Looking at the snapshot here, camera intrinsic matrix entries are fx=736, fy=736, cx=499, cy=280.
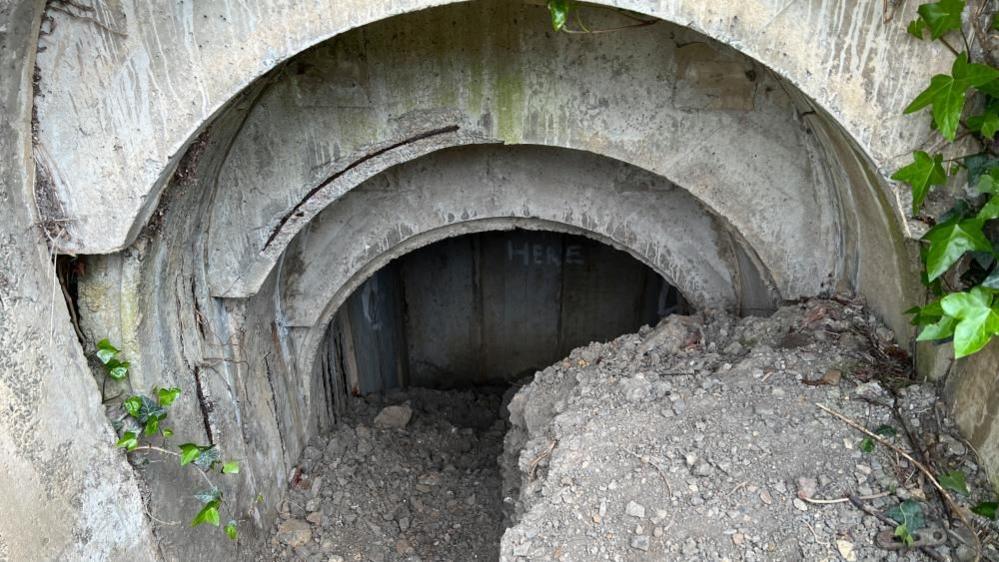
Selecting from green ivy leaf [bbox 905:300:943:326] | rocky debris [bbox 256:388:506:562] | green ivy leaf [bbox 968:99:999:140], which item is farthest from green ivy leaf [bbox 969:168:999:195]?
rocky debris [bbox 256:388:506:562]

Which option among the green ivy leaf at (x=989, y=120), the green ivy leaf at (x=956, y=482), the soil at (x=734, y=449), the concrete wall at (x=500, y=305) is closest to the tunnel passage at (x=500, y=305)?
the concrete wall at (x=500, y=305)

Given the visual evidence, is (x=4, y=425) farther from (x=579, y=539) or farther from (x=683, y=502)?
(x=683, y=502)

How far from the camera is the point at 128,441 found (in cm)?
286

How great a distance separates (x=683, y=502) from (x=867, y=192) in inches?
59.0

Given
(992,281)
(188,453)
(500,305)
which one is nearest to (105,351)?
(188,453)

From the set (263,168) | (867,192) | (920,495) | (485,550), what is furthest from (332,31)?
(485,550)

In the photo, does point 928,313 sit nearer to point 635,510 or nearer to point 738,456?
point 738,456

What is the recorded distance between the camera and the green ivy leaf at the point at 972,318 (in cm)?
207

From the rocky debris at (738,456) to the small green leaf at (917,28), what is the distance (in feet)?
4.27

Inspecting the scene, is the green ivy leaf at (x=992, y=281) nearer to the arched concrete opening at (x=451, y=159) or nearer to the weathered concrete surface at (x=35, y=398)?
the arched concrete opening at (x=451, y=159)

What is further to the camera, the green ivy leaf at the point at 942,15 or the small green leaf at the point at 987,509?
the small green leaf at the point at 987,509

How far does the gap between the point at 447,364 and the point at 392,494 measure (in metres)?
2.74

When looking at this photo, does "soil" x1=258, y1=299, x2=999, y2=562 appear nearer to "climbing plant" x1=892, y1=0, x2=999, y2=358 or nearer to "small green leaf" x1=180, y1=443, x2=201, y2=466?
"climbing plant" x1=892, y1=0, x2=999, y2=358

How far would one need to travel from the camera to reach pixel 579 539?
271cm
